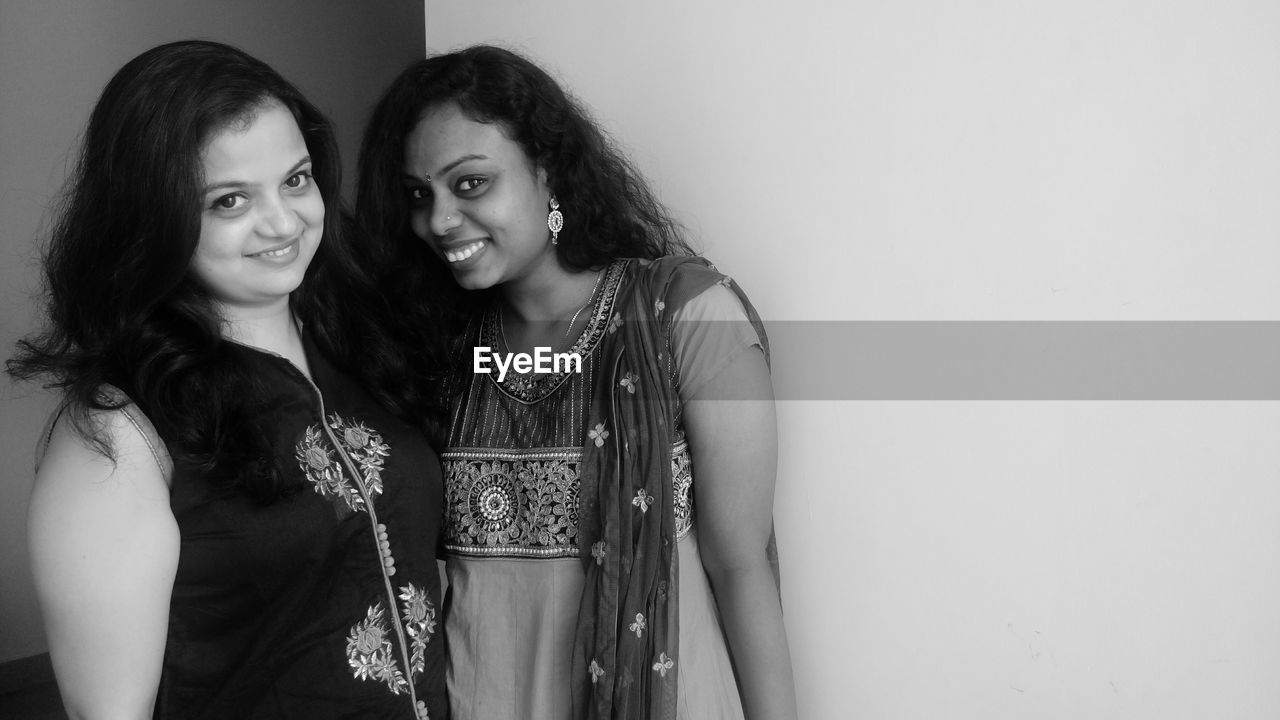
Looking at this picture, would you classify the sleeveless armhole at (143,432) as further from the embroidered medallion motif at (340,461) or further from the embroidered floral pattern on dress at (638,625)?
the embroidered floral pattern on dress at (638,625)

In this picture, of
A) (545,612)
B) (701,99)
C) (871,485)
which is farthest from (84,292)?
(871,485)

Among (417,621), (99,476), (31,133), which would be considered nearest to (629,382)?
(417,621)

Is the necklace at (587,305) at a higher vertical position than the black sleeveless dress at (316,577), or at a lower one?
higher

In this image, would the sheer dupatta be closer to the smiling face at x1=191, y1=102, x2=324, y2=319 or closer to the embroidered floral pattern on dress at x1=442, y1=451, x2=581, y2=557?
the embroidered floral pattern on dress at x1=442, y1=451, x2=581, y2=557

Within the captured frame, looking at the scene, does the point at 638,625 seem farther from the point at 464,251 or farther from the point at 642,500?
the point at 464,251

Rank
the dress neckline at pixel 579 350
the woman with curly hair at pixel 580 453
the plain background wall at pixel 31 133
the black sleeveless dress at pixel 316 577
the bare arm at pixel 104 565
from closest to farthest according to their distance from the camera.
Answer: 1. the bare arm at pixel 104 565
2. the black sleeveless dress at pixel 316 577
3. the woman with curly hair at pixel 580 453
4. the dress neckline at pixel 579 350
5. the plain background wall at pixel 31 133

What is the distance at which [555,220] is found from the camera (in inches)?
59.0

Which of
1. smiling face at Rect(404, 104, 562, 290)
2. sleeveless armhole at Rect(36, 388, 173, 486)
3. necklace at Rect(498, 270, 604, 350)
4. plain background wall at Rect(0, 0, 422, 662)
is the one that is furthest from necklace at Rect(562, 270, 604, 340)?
plain background wall at Rect(0, 0, 422, 662)

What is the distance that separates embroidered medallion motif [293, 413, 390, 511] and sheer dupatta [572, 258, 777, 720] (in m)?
0.29

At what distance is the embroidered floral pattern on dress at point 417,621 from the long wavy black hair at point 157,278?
26cm

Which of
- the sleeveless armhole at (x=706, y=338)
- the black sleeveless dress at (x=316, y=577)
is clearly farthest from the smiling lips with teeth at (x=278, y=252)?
the sleeveless armhole at (x=706, y=338)

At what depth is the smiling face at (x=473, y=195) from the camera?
1410 millimetres

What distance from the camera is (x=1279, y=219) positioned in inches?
45.7

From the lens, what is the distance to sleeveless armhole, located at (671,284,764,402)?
140cm
